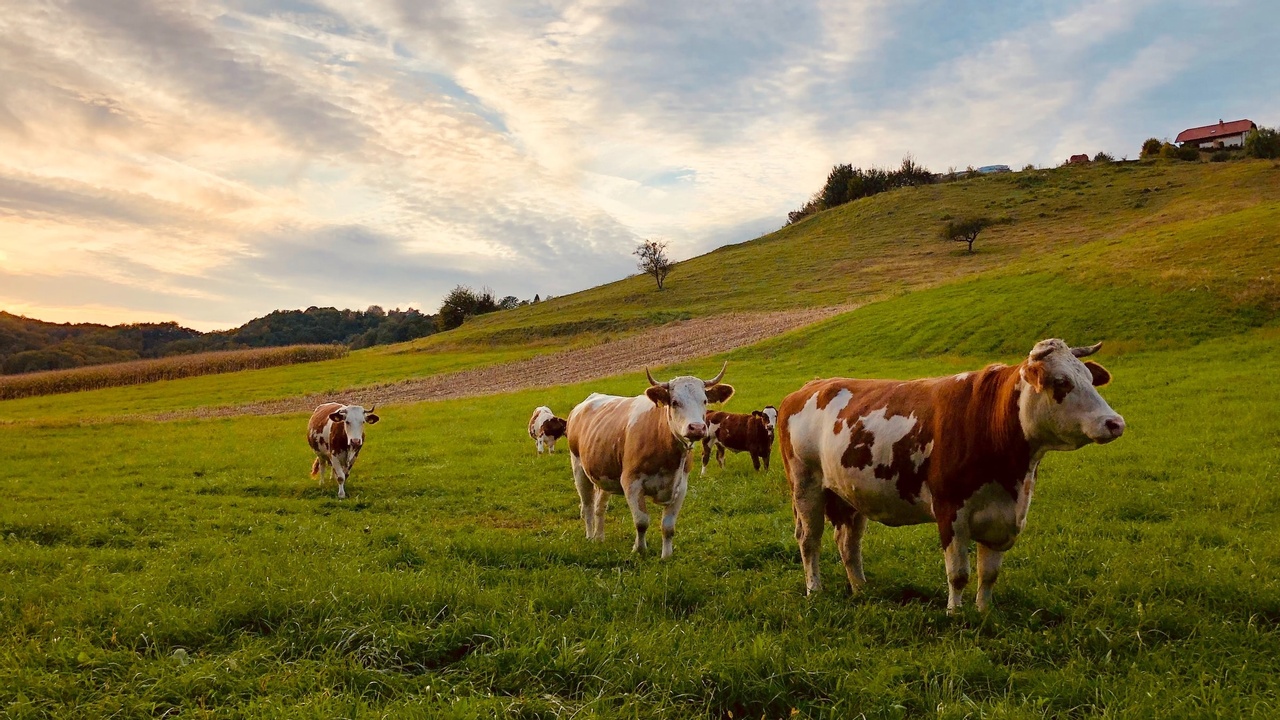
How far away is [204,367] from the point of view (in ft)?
210

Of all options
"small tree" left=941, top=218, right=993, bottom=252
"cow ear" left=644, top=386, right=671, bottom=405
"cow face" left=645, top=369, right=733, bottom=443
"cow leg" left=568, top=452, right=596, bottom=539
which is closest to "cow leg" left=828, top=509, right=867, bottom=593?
"cow face" left=645, top=369, right=733, bottom=443

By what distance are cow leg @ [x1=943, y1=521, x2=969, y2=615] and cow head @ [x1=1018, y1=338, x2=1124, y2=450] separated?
98 centimetres

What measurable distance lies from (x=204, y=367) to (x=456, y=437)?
55.2m

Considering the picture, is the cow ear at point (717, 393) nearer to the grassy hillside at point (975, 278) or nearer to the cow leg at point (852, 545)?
the cow leg at point (852, 545)

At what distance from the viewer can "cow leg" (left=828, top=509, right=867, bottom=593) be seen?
6758 millimetres

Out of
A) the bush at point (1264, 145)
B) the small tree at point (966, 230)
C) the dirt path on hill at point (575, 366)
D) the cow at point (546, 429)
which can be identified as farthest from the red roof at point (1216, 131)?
the cow at point (546, 429)

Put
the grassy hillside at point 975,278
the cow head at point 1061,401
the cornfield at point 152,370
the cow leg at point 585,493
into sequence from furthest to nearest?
the cornfield at point 152,370
the grassy hillside at point 975,278
the cow leg at point 585,493
the cow head at point 1061,401

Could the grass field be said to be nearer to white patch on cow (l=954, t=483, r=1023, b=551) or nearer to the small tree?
white patch on cow (l=954, t=483, r=1023, b=551)

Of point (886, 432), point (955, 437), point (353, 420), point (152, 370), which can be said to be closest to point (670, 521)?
point (886, 432)

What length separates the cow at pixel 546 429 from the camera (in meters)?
14.6

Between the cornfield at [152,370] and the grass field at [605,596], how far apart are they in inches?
1976

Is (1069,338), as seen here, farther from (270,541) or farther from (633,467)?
(270,541)

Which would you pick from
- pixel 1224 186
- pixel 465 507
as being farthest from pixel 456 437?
pixel 1224 186

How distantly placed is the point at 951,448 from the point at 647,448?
398 centimetres
